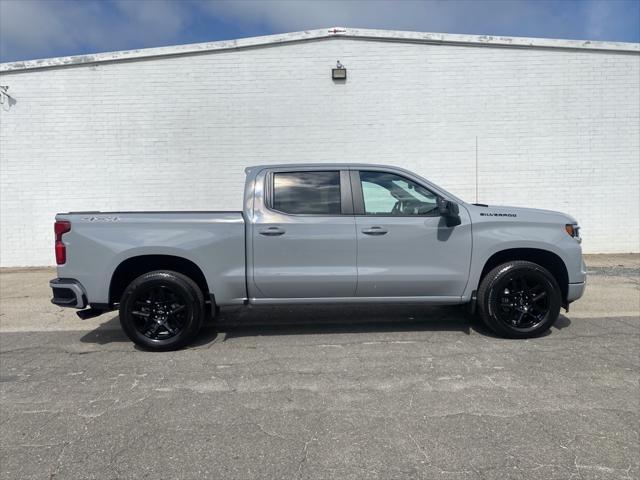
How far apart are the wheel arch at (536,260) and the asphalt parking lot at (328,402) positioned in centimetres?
64

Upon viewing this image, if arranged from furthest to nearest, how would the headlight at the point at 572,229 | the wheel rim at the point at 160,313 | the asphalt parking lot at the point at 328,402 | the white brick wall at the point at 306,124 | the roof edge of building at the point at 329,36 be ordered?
the white brick wall at the point at 306,124
the roof edge of building at the point at 329,36
the headlight at the point at 572,229
the wheel rim at the point at 160,313
the asphalt parking lot at the point at 328,402

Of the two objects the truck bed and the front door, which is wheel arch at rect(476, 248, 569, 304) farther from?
the truck bed

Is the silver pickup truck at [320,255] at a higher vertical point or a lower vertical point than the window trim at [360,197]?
lower

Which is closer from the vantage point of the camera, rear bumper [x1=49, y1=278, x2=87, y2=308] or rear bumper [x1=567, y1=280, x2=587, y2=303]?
rear bumper [x1=49, y1=278, x2=87, y2=308]

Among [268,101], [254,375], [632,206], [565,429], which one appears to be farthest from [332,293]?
[632,206]

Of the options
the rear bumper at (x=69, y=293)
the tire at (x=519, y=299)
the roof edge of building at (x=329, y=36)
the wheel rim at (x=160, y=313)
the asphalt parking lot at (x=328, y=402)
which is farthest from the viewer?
the roof edge of building at (x=329, y=36)

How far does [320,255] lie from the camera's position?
492cm

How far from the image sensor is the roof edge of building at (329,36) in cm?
1027

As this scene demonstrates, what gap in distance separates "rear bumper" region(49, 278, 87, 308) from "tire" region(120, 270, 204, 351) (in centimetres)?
41

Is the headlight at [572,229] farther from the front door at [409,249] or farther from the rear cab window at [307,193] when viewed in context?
the rear cab window at [307,193]

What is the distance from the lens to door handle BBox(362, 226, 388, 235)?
4910mm

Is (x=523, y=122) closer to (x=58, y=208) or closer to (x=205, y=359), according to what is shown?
(x=205, y=359)

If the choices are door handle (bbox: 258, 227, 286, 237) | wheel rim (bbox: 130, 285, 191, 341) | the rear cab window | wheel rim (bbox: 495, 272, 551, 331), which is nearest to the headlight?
wheel rim (bbox: 495, 272, 551, 331)

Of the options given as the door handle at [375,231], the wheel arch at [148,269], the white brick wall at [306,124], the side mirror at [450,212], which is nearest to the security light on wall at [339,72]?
the white brick wall at [306,124]
